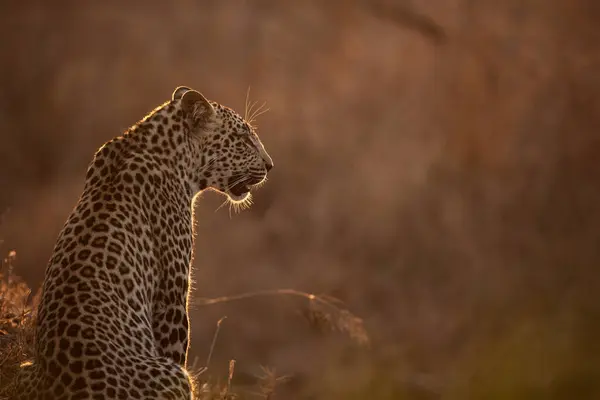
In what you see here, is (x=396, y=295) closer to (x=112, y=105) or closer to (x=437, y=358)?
(x=437, y=358)

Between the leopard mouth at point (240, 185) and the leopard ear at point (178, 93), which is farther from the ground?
the leopard ear at point (178, 93)

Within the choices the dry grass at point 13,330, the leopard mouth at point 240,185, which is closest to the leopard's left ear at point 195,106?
the leopard mouth at point 240,185

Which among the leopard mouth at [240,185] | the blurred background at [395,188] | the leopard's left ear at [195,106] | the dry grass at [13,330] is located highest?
the blurred background at [395,188]

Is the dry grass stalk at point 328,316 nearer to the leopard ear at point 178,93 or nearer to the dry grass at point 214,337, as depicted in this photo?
the dry grass at point 214,337

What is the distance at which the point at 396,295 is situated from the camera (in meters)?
23.0

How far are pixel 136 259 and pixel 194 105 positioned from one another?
4.25 ft

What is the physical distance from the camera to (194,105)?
8.46 metres

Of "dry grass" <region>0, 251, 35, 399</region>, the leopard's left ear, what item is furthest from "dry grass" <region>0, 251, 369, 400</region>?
the leopard's left ear

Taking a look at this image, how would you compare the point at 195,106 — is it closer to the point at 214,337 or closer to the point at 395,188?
the point at 214,337

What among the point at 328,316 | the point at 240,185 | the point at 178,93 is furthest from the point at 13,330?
the point at 328,316

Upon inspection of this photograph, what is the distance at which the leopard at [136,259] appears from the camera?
22.3ft

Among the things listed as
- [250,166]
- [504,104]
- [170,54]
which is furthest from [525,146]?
[250,166]

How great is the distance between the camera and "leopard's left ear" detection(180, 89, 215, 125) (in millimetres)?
8445

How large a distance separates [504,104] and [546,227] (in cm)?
255
